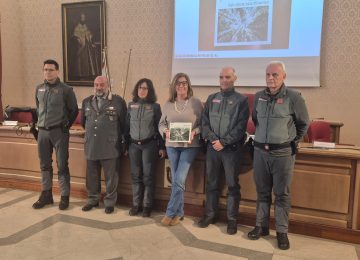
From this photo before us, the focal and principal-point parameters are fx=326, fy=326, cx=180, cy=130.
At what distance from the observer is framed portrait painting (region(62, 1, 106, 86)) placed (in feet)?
18.2

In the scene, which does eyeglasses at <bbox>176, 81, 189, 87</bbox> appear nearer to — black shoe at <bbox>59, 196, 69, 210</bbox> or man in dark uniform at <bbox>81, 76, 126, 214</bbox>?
man in dark uniform at <bbox>81, 76, 126, 214</bbox>

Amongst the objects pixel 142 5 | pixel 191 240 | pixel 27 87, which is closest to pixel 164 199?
pixel 191 240

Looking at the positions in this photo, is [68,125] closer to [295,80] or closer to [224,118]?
[224,118]

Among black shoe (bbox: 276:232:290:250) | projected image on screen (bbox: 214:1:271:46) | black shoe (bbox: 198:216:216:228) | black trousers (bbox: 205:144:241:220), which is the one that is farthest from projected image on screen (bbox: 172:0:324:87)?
black shoe (bbox: 276:232:290:250)

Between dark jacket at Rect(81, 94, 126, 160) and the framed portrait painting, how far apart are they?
265 centimetres

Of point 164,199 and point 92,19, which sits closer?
point 164,199

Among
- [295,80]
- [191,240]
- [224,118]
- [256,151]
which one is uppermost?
[295,80]

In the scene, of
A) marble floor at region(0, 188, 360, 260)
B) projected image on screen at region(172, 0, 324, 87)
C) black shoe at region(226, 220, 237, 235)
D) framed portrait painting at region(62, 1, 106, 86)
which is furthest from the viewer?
framed portrait painting at region(62, 1, 106, 86)

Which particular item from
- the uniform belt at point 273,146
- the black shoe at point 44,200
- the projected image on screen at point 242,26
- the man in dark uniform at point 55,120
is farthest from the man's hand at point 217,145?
the projected image on screen at point 242,26

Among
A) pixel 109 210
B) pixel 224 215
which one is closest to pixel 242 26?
pixel 224 215

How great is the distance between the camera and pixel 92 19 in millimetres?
5566

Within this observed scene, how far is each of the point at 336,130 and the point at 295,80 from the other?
3.05 ft

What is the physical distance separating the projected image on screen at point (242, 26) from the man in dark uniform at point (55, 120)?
2564 millimetres

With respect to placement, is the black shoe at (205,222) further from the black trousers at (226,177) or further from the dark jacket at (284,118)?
the dark jacket at (284,118)
